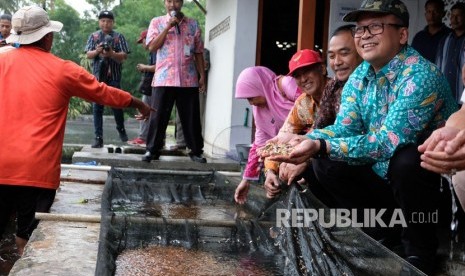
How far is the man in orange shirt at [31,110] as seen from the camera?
13.0 feet

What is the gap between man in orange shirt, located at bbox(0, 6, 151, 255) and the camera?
396 centimetres

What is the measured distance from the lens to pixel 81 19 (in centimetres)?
3222

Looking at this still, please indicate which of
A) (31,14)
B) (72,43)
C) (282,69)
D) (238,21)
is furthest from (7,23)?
(72,43)

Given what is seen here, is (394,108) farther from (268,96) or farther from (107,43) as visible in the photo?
(107,43)

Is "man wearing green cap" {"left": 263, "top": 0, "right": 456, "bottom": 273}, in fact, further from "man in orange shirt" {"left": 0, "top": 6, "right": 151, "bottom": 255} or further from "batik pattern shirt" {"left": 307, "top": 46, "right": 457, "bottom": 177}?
"man in orange shirt" {"left": 0, "top": 6, "right": 151, "bottom": 255}

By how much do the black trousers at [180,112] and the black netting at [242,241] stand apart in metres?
1.83

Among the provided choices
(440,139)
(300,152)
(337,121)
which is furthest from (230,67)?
(440,139)

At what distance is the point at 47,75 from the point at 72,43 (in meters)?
26.8

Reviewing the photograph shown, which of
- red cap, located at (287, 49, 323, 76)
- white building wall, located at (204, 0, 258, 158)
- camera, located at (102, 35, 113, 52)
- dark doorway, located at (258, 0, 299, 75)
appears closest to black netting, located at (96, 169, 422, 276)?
red cap, located at (287, 49, 323, 76)

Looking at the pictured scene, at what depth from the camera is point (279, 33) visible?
12.0 metres

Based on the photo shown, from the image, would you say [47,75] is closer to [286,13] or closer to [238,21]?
[238,21]

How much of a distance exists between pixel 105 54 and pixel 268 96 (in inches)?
169

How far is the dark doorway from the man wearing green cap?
827cm

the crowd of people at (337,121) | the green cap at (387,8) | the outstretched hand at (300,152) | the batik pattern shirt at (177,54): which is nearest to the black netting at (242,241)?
the crowd of people at (337,121)
